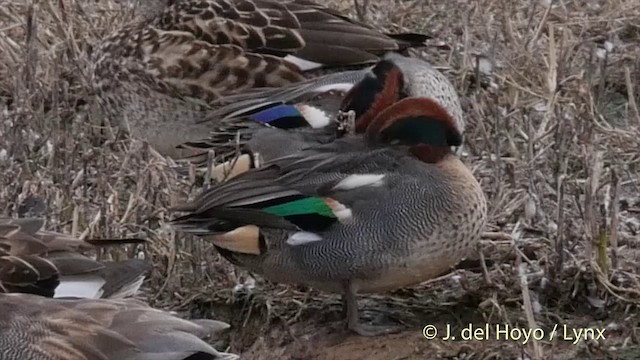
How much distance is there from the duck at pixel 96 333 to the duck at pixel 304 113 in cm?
118

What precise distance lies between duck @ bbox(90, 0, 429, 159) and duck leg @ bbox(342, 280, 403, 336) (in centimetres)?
140

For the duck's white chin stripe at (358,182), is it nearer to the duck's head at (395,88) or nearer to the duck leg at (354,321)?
the duck leg at (354,321)

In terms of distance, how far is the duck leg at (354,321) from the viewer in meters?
4.07

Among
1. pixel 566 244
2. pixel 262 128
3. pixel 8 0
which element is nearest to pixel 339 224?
pixel 566 244

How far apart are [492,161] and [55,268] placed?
171cm

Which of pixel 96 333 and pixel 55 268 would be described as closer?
pixel 96 333

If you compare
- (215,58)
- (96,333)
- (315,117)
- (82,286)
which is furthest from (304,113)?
(96,333)

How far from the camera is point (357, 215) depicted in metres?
4.02

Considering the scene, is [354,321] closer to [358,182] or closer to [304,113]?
[358,182]

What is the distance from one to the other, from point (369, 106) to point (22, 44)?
1.83 m

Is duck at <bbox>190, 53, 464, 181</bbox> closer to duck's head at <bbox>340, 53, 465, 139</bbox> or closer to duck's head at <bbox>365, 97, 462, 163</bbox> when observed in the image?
duck's head at <bbox>340, 53, 465, 139</bbox>

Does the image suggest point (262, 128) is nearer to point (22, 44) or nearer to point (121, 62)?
point (121, 62)

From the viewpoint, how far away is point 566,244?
430 cm

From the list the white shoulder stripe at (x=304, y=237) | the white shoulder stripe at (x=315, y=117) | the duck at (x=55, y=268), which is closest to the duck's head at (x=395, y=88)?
the white shoulder stripe at (x=315, y=117)
